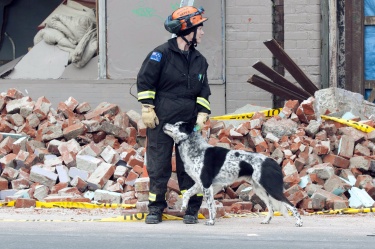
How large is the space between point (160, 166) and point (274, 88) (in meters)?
4.17

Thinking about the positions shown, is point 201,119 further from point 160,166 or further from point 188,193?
point 188,193

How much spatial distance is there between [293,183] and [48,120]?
3.50m

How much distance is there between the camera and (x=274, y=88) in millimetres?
14102

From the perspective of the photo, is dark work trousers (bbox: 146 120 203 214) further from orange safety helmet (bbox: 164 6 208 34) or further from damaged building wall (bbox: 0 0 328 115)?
damaged building wall (bbox: 0 0 328 115)

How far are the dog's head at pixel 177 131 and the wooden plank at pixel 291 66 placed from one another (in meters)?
4.04

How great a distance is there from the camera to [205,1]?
14797 millimetres

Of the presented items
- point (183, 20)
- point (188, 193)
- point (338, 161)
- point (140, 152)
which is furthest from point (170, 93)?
point (338, 161)

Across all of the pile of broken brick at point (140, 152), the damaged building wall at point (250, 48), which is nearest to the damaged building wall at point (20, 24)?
the damaged building wall at point (250, 48)

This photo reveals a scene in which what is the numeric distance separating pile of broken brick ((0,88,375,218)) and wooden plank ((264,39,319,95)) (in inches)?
27.3

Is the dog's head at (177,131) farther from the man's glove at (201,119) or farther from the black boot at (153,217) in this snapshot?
the black boot at (153,217)

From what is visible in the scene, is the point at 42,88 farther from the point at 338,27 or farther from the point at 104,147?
the point at 338,27

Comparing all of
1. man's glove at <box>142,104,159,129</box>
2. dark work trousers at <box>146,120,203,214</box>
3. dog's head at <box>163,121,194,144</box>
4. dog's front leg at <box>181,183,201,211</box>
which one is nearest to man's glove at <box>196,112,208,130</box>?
dog's head at <box>163,121,194,144</box>

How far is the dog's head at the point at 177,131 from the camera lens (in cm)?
1016

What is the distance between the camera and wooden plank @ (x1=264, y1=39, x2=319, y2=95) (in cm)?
1398
